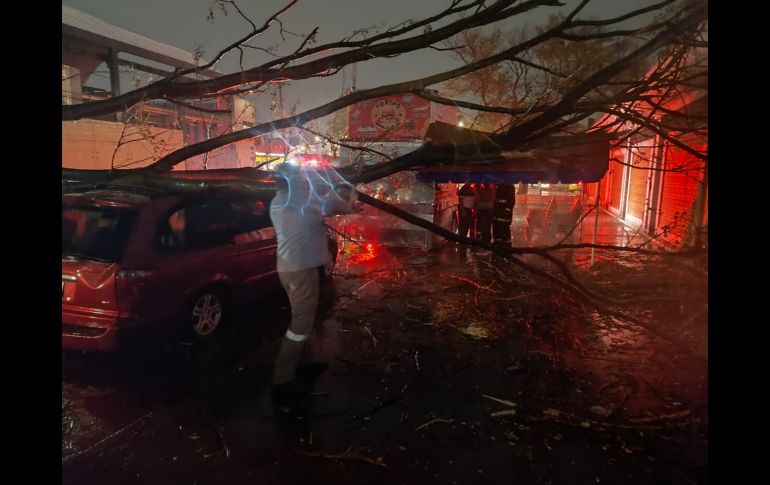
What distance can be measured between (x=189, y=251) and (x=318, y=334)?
5.88 ft

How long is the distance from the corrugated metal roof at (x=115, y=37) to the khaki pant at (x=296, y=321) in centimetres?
1220

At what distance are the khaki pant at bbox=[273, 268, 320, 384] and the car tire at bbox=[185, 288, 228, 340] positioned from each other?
1.40 m

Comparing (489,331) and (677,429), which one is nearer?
(677,429)

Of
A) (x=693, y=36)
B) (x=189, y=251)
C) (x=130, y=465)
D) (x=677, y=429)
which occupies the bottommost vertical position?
(x=130, y=465)

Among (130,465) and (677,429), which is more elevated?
(677,429)

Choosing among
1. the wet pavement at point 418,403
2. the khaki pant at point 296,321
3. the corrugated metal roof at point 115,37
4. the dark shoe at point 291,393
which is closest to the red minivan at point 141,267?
the wet pavement at point 418,403

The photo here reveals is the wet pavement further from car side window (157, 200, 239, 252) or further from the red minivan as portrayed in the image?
car side window (157, 200, 239, 252)

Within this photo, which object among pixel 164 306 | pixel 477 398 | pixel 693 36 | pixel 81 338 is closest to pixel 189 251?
pixel 164 306

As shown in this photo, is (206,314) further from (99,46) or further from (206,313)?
(99,46)

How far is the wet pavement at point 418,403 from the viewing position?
3000mm

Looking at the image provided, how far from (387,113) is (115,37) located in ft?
36.4

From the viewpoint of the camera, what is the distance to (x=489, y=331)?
5691 millimetres

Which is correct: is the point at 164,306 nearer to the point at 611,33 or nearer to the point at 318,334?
the point at 318,334

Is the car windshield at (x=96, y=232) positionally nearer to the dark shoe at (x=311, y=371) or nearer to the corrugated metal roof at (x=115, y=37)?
the dark shoe at (x=311, y=371)
